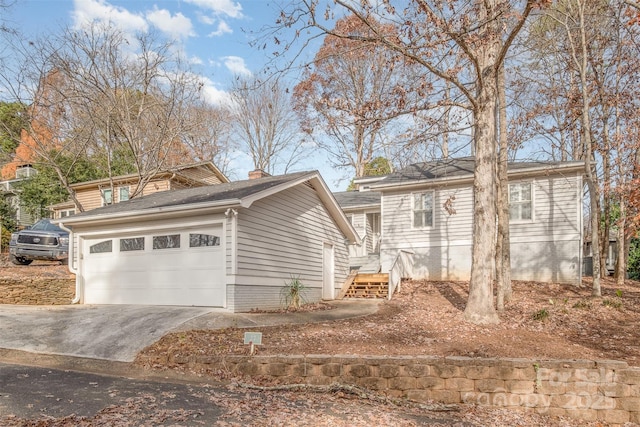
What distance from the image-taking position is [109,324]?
922 cm

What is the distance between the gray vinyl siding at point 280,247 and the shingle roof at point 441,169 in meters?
3.99

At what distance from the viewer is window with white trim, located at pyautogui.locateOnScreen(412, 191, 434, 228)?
17.5 metres

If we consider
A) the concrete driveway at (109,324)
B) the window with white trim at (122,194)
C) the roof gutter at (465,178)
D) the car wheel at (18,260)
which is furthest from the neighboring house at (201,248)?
the window with white trim at (122,194)

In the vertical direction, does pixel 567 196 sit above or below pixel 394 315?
above

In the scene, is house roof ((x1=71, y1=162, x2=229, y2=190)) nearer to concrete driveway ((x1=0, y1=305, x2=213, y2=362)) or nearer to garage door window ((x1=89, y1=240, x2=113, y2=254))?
garage door window ((x1=89, y1=240, x2=113, y2=254))

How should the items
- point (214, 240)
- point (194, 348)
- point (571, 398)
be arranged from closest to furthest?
point (571, 398)
point (194, 348)
point (214, 240)

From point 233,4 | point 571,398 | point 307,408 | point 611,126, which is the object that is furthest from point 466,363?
point 611,126

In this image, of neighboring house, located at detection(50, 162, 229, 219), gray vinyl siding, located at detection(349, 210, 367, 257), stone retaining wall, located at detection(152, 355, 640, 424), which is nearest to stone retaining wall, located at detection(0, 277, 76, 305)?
neighboring house, located at detection(50, 162, 229, 219)

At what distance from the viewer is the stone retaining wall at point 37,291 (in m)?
13.2

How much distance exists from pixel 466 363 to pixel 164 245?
26.0ft

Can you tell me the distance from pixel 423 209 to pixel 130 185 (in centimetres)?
1506

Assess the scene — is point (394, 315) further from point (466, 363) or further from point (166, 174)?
point (166, 174)

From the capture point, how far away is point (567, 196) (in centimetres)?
1541

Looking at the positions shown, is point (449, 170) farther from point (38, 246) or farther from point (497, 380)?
point (38, 246)
